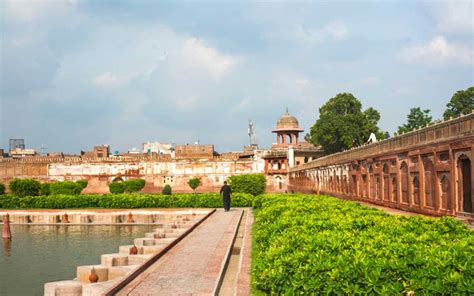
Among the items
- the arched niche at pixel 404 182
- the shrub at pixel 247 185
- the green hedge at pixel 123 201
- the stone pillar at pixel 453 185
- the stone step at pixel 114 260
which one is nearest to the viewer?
the stone step at pixel 114 260

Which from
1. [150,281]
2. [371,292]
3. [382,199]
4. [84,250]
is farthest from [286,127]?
[371,292]

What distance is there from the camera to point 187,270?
979 cm

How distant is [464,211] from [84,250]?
38.4 feet

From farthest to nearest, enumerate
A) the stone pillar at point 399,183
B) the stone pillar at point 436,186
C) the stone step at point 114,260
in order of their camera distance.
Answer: the stone pillar at point 399,183 → the stone pillar at point 436,186 → the stone step at point 114,260

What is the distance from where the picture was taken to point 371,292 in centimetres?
518

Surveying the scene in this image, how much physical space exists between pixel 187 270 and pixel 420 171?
32.0 feet

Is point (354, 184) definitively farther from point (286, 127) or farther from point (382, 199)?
point (286, 127)

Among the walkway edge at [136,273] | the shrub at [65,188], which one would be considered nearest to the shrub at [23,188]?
the shrub at [65,188]

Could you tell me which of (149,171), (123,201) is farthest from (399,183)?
(149,171)

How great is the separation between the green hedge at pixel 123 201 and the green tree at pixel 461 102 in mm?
21550

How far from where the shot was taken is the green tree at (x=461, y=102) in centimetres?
4390

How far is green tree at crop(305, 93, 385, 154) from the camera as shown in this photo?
5022cm

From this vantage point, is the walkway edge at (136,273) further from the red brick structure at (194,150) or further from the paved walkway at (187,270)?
the red brick structure at (194,150)

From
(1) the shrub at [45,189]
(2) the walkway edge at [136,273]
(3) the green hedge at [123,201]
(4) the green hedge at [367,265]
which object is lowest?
(2) the walkway edge at [136,273]
